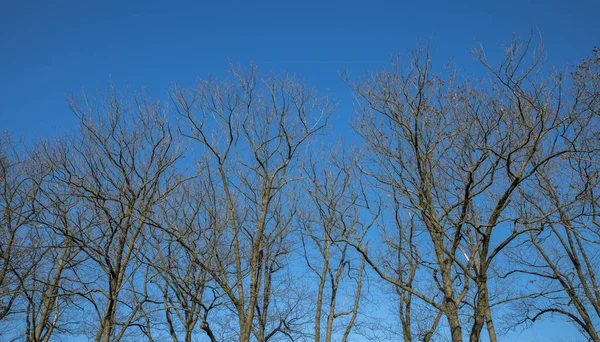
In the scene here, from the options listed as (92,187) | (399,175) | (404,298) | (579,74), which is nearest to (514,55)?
(579,74)

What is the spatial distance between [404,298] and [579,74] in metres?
11.5

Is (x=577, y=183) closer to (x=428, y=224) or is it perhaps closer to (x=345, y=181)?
(x=428, y=224)

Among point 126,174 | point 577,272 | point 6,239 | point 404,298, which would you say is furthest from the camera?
point 404,298

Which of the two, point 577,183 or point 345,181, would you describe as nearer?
point 577,183

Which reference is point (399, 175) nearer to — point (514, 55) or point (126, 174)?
point (514, 55)

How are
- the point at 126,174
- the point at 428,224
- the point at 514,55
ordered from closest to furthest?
the point at 514,55 < the point at 428,224 < the point at 126,174

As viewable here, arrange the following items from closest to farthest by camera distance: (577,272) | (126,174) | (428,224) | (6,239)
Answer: (428,224) → (126,174) → (6,239) → (577,272)

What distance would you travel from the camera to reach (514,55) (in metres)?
9.44

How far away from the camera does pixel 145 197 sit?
527 inches

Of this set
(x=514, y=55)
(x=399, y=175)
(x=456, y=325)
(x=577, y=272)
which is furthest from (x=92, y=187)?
(x=577, y=272)

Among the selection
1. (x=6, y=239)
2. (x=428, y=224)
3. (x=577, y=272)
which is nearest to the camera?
(x=428, y=224)

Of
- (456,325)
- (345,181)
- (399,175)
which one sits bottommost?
(456,325)

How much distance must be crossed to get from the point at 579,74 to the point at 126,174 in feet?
37.1

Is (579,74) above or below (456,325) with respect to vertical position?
above
